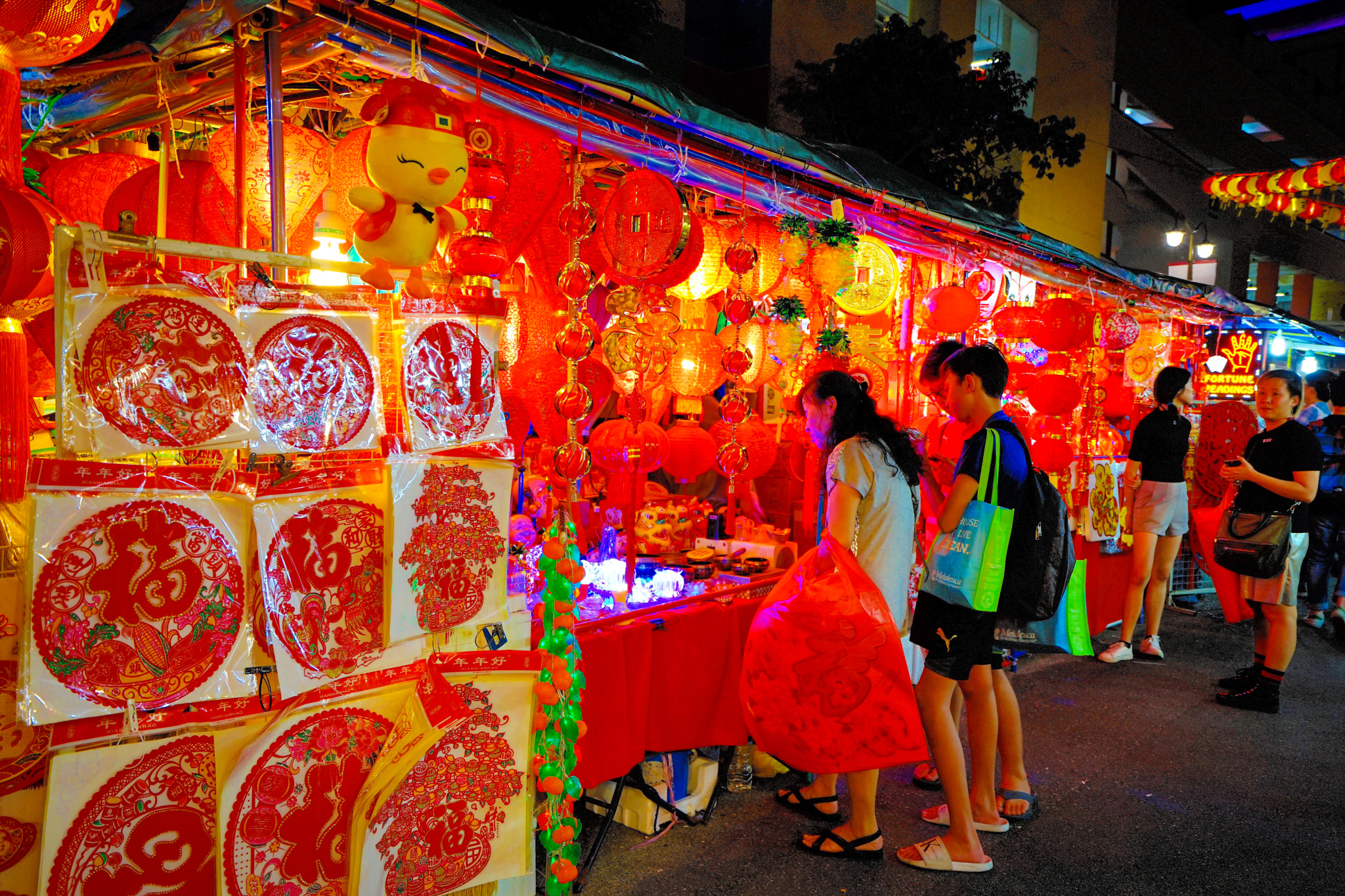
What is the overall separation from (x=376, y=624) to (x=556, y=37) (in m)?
1.68

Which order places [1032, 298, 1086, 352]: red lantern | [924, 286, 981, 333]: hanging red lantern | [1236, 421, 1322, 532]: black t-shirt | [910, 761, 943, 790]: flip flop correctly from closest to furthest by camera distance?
[910, 761, 943, 790]: flip flop, [1236, 421, 1322, 532]: black t-shirt, [924, 286, 981, 333]: hanging red lantern, [1032, 298, 1086, 352]: red lantern

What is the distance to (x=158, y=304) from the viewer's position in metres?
1.52

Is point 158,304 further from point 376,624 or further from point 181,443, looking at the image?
point 376,624

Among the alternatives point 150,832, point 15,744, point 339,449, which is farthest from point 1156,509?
point 15,744

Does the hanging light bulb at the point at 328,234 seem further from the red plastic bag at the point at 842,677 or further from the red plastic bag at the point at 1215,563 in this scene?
the red plastic bag at the point at 1215,563

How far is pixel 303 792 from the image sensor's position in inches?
68.1

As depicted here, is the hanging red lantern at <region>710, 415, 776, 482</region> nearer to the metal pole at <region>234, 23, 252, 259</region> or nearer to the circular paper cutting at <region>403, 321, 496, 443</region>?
the circular paper cutting at <region>403, 321, 496, 443</region>

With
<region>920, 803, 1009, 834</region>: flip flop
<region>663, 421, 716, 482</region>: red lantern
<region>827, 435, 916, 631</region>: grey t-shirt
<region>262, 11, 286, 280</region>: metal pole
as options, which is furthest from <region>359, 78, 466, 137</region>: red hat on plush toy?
<region>920, 803, 1009, 834</region>: flip flop

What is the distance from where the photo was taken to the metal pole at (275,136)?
1.83 metres

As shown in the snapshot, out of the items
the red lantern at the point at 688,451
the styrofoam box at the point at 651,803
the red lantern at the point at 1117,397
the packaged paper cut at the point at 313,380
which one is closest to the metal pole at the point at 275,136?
the packaged paper cut at the point at 313,380

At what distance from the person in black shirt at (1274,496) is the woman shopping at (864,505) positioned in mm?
2775

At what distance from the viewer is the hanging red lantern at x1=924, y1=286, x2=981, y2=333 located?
14.9 feet

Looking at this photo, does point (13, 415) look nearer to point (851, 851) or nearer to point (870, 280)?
point (851, 851)

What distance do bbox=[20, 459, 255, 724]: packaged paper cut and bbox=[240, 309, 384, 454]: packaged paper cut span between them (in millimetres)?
154
